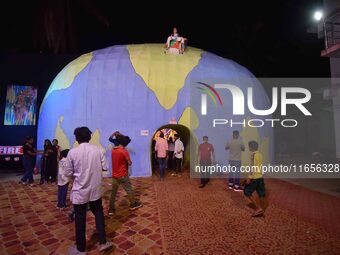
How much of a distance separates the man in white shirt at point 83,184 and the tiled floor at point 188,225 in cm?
45

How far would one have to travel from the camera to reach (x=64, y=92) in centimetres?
1155

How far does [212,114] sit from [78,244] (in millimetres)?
8677

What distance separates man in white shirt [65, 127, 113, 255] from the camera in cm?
357

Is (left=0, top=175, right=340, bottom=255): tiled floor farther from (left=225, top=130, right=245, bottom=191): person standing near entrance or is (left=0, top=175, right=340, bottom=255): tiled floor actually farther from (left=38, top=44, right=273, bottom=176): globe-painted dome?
(left=38, top=44, right=273, bottom=176): globe-painted dome

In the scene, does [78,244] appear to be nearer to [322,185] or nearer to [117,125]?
[117,125]

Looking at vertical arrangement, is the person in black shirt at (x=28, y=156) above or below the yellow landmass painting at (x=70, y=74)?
below

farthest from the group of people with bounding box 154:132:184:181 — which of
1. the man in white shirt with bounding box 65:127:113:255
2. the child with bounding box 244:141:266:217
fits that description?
the man in white shirt with bounding box 65:127:113:255

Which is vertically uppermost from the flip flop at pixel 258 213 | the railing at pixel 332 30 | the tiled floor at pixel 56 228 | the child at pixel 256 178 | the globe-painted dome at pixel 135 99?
the railing at pixel 332 30

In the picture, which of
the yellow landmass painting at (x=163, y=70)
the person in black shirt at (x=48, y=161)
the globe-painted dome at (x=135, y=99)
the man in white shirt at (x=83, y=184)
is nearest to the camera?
the man in white shirt at (x=83, y=184)

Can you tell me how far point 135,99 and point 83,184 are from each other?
7523 mm

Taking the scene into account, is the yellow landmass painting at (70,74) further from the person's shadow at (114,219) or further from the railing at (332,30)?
the railing at (332,30)

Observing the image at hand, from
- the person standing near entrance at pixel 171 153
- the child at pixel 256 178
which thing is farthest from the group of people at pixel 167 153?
the child at pixel 256 178

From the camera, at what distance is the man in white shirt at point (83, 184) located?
3.57 meters

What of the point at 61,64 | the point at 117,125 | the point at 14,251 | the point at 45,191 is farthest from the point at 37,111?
the point at 14,251
